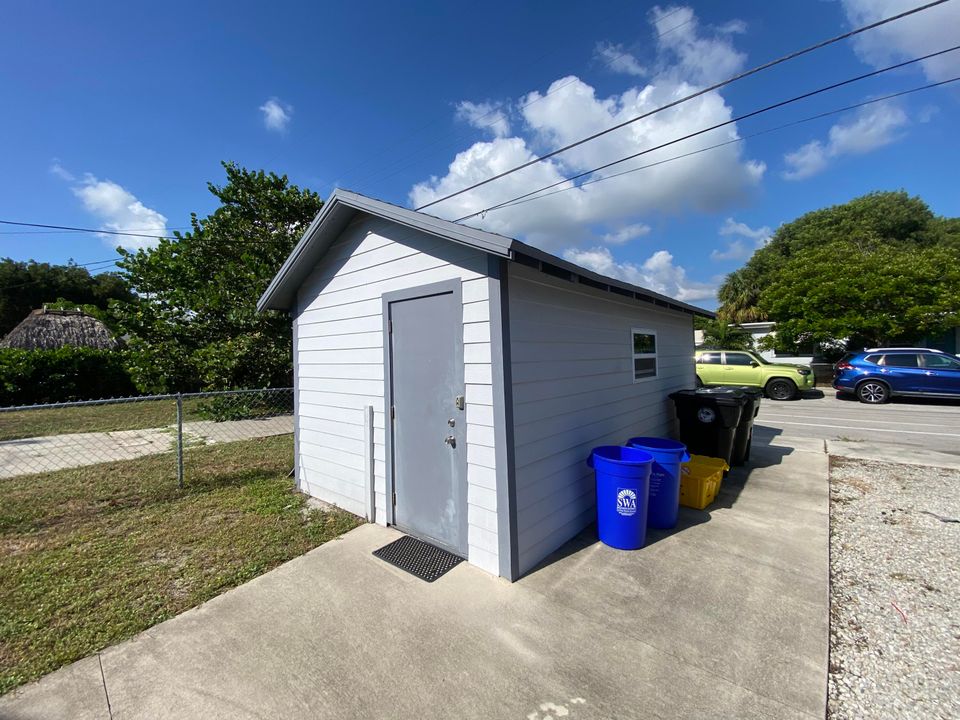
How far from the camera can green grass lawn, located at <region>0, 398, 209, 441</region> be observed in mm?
9305

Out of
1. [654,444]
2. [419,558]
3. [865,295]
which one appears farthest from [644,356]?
[865,295]

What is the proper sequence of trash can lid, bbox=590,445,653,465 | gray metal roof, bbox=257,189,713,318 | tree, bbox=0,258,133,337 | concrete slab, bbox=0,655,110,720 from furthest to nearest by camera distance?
tree, bbox=0,258,133,337 < trash can lid, bbox=590,445,653,465 < gray metal roof, bbox=257,189,713,318 < concrete slab, bbox=0,655,110,720

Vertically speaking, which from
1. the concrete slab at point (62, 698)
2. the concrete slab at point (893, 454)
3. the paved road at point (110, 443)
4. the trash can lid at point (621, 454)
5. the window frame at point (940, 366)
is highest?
the window frame at point (940, 366)

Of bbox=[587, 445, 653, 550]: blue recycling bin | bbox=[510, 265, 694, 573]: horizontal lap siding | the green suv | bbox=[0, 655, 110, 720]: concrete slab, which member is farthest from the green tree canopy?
bbox=[0, 655, 110, 720]: concrete slab

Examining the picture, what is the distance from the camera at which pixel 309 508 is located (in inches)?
183

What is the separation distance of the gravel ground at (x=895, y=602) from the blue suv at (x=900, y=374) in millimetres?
9057

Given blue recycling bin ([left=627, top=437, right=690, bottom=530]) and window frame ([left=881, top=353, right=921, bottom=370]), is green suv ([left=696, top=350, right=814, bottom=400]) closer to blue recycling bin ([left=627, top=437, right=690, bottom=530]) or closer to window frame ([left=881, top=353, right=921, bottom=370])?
window frame ([left=881, top=353, right=921, bottom=370])

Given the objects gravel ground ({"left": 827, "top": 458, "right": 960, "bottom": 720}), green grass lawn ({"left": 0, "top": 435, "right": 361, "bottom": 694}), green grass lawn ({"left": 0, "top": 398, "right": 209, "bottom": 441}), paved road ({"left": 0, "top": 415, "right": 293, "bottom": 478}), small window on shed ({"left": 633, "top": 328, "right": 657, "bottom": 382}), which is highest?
small window on shed ({"left": 633, "top": 328, "right": 657, "bottom": 382})

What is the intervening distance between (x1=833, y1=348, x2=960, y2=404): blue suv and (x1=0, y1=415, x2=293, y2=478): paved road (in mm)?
15720

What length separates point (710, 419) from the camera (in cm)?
546

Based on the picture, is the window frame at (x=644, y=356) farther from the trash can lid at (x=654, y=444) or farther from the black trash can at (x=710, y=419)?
the trash can lid at (x=654, y=444)

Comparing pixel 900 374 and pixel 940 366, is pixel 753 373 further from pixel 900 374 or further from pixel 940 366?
pixel 940 366

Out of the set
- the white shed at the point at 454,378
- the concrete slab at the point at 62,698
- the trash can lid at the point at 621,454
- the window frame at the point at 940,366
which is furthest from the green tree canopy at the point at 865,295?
the concrete slab at the point at 62,698

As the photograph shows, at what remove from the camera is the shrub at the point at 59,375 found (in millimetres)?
12852
